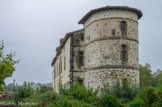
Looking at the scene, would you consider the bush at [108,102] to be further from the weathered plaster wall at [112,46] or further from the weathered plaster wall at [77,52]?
the weathered plaster wall at [77,52]

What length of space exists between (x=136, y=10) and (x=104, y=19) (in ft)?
9.91

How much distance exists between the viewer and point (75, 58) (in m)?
26.7

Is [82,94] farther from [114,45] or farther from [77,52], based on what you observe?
[77,52]

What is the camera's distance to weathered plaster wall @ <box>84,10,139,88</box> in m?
22.5

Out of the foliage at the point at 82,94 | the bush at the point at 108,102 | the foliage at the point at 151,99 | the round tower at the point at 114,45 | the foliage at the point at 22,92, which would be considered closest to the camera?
the foliage at the point at 151,99

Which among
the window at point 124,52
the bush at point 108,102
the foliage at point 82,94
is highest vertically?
the window at point 124,52

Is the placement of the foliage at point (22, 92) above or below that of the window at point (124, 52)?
below

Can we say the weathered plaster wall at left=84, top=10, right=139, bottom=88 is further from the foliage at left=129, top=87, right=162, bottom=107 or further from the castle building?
the foliage at left=129, top=87, right=162, bottom=107

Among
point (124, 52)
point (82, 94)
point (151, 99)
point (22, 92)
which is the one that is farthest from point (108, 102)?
point (22, 92)

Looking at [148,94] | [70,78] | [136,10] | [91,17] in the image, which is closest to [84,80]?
[70,78]

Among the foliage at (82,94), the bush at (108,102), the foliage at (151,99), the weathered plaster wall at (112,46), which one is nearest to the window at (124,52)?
the weathered plaster wall at (112,46)

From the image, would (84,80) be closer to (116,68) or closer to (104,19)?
(116,68)

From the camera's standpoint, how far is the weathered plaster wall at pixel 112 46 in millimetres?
22516

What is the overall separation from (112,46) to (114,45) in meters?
0.19
